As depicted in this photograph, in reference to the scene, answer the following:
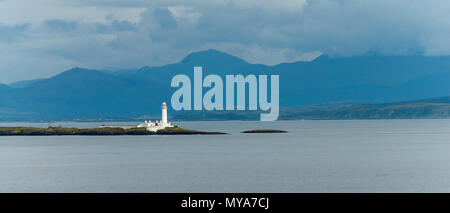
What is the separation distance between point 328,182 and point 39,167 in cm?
2736

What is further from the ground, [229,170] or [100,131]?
[100,131]

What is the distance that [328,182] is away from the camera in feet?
164

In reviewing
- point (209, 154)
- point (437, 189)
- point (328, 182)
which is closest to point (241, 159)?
point (209, 154)

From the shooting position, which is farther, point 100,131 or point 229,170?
point 100,131

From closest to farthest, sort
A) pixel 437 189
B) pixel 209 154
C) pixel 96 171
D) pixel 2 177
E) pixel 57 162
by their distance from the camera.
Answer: pixel 437 189 → pixel 2 177 → pixel 96 171 → pixel 57 162 → pixel 209 154

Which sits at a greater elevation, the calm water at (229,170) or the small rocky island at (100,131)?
the small rocky island at (100,131)

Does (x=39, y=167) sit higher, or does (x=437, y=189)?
(x=39, y=167)

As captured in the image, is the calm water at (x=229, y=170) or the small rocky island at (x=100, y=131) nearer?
the calm water at (x=229, y=170)

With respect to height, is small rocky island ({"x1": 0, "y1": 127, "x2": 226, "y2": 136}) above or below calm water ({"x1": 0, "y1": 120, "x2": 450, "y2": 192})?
above

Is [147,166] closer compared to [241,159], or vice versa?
[147,166]

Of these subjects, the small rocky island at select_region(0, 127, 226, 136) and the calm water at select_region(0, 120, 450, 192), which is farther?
the small rocky island at select_region(0, 127, 226, 136)
